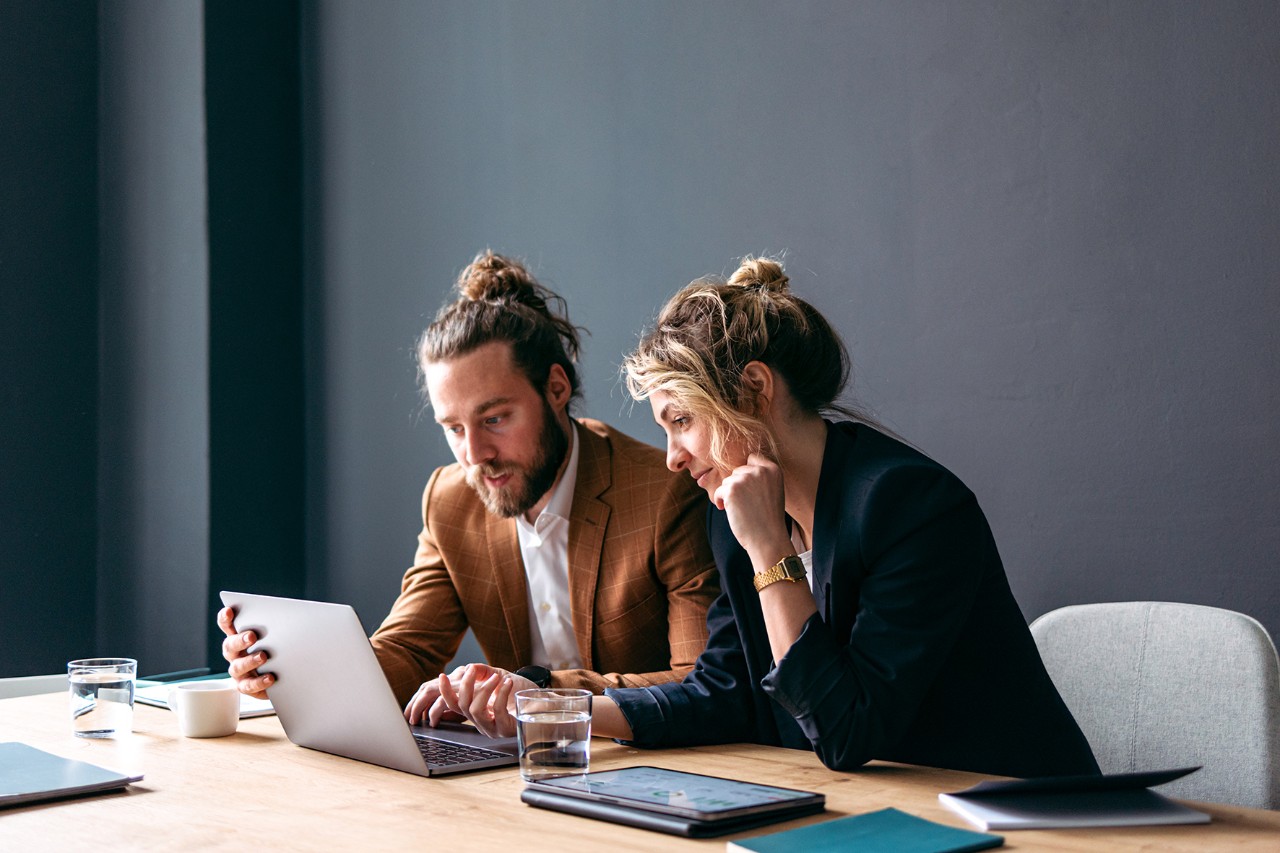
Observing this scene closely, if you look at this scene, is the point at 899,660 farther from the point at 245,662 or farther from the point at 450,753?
the point at 245,662

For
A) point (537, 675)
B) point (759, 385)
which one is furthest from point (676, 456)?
point (537, 675)

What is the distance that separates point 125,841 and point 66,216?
2751 millimetres

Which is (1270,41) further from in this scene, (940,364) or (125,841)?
(125,841)

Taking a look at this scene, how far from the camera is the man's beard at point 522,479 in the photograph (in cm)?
216

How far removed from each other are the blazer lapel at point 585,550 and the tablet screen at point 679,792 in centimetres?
84

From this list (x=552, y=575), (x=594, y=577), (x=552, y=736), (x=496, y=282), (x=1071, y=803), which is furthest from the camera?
(x=496, y=282)

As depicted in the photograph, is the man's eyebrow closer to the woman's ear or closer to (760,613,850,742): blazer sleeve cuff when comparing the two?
the woman's ear

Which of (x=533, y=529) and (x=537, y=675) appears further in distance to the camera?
(x=533, y=529)

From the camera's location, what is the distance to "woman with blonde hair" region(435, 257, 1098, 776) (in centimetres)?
139

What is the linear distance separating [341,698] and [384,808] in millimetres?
270

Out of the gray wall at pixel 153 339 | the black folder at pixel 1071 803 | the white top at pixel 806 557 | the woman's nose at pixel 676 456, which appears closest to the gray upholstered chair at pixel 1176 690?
the white top at pixel 806 557

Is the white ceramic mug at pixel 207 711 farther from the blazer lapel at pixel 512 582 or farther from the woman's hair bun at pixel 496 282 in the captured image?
the woman's hair bun at pixel 496 282

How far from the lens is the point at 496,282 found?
2.34 meters

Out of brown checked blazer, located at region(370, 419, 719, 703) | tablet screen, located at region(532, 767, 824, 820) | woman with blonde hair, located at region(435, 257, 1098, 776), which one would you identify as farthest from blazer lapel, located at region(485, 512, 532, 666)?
tablet screen, located at region(532, 767, 824, 820)
